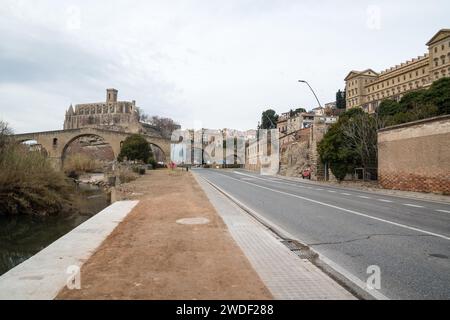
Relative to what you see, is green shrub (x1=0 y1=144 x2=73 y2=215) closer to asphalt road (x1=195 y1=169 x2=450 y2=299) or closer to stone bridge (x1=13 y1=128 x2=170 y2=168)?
asphalt road (x1=195 y1=169 x2=450 y2=299)

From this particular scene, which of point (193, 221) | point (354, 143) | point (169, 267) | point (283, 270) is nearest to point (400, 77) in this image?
point (354, 143)

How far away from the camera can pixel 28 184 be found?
1750 centimetres

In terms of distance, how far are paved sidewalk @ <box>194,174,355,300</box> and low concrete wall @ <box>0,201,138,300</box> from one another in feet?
9.31

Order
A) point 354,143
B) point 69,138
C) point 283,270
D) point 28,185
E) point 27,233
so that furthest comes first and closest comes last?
point 69,138 → point 354,143 → point 28,185 → point 27,233 → point 283,270

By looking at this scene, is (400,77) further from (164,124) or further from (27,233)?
(27,233)

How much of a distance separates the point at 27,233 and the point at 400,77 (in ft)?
342

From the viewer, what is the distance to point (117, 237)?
8.61 metres

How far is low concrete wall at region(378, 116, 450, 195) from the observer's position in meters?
20.2

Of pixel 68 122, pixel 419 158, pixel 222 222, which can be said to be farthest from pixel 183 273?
pixel 68 122

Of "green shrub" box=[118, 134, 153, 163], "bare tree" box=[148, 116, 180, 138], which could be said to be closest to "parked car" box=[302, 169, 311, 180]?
"green shrub" box=[118, 134, 153, 163]

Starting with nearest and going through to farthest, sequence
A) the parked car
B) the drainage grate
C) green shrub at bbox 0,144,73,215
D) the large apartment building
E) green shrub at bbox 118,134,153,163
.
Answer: the drainage grate → green shrub at bbox 0,144,73,215 → the parked car → green shrub at bbox 118,134,153,163 → the large apartment building

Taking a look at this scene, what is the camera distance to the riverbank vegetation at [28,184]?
675 inches

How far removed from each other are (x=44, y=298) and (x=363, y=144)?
28898mm
